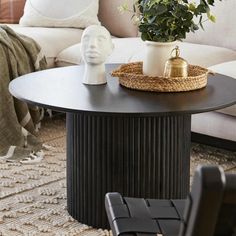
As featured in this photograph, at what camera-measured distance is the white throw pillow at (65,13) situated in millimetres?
3775

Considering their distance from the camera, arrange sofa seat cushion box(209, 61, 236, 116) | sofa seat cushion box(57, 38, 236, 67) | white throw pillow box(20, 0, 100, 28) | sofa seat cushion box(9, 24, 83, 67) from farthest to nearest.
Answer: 1. white throw pillow box(20, 0, 100, 28)
2. sofa seat cushion box(9, 24, 83, 67)
3. sofa seat cushion box(57, 38, 236, 67)
4. sofa seat cushion box(209, 61, 236, 116)

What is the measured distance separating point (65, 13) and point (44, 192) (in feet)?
5.48

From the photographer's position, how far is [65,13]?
379 centimetres

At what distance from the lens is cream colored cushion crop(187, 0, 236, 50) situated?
10.7ft

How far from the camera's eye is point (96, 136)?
201 cm

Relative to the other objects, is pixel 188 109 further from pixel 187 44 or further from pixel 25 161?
pixel 187 44

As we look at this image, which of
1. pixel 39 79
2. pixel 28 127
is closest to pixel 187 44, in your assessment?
pixel 28 127

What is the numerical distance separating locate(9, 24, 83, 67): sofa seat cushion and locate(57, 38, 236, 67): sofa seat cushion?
0.06 meters

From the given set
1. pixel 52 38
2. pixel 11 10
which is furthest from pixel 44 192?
pixel 11 10

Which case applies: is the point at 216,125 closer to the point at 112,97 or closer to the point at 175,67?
the point at 175,67

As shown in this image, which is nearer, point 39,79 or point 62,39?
point 39,79

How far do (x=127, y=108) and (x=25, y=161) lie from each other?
3.58ft

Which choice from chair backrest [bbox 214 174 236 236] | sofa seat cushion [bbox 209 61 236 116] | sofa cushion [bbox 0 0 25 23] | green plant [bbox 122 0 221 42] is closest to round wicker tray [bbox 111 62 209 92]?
green plant [bbox 122 0 221 42]

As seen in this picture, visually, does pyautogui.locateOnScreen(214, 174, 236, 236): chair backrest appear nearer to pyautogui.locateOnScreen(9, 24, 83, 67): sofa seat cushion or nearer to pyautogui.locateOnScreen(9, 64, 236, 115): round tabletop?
pyautogui.locateOnScreen(9, 64, 236, 115): round tabletop
